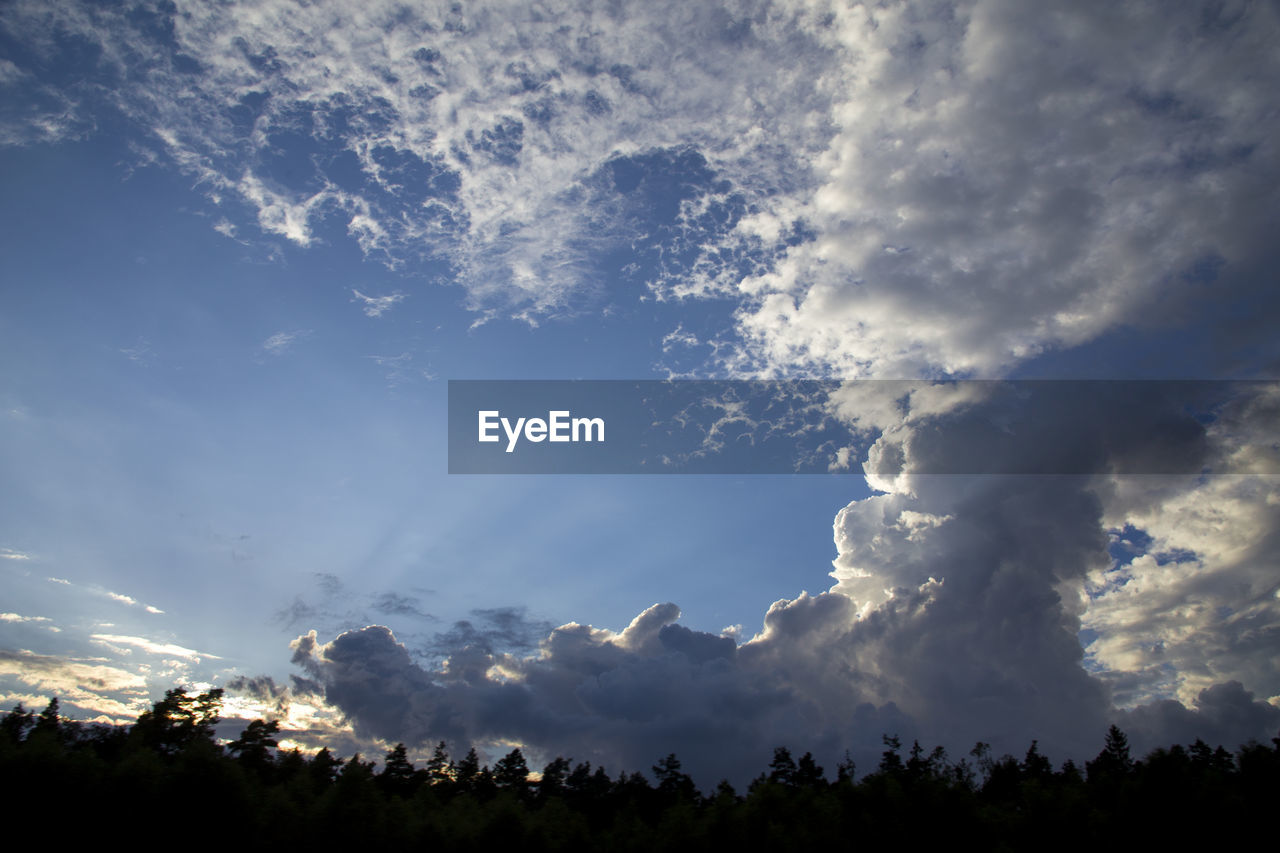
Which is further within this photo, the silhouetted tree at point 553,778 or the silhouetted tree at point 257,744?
the silhouetted tree at point 553,778

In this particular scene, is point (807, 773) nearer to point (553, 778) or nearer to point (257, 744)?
point (553, 778)

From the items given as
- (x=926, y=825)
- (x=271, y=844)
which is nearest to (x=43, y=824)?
(x=271, y=844)

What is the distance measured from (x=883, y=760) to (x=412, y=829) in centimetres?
9094

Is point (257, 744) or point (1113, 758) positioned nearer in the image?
point (257, 744)

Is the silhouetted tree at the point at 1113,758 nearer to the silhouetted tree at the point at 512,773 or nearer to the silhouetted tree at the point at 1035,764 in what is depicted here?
the silhouetted tree at the point at 1035,764

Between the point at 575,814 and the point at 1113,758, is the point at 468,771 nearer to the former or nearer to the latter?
the point at 575,814

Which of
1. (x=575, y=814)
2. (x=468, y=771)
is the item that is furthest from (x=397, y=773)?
(x=575, y=814)

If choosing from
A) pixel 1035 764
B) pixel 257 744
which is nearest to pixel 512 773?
pixel 257 744

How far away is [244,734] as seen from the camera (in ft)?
272

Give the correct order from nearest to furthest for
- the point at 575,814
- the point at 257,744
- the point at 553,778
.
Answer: the point at 575,814
the point at 257,744
the point at 553,778

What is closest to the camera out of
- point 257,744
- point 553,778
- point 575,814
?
point 575,814

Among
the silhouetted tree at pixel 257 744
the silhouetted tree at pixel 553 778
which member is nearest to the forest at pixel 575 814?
the silhouetted tree at pixel 257 744

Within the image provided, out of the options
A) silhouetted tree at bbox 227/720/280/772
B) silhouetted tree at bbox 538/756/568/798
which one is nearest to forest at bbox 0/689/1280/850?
silhouetted tree at bbox 227/720/280/772

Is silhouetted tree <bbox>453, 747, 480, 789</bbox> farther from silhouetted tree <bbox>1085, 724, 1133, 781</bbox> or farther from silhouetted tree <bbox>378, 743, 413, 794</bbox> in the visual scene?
silhouetted tree <bbox>1085, 724, 1133, 781</bbox>
